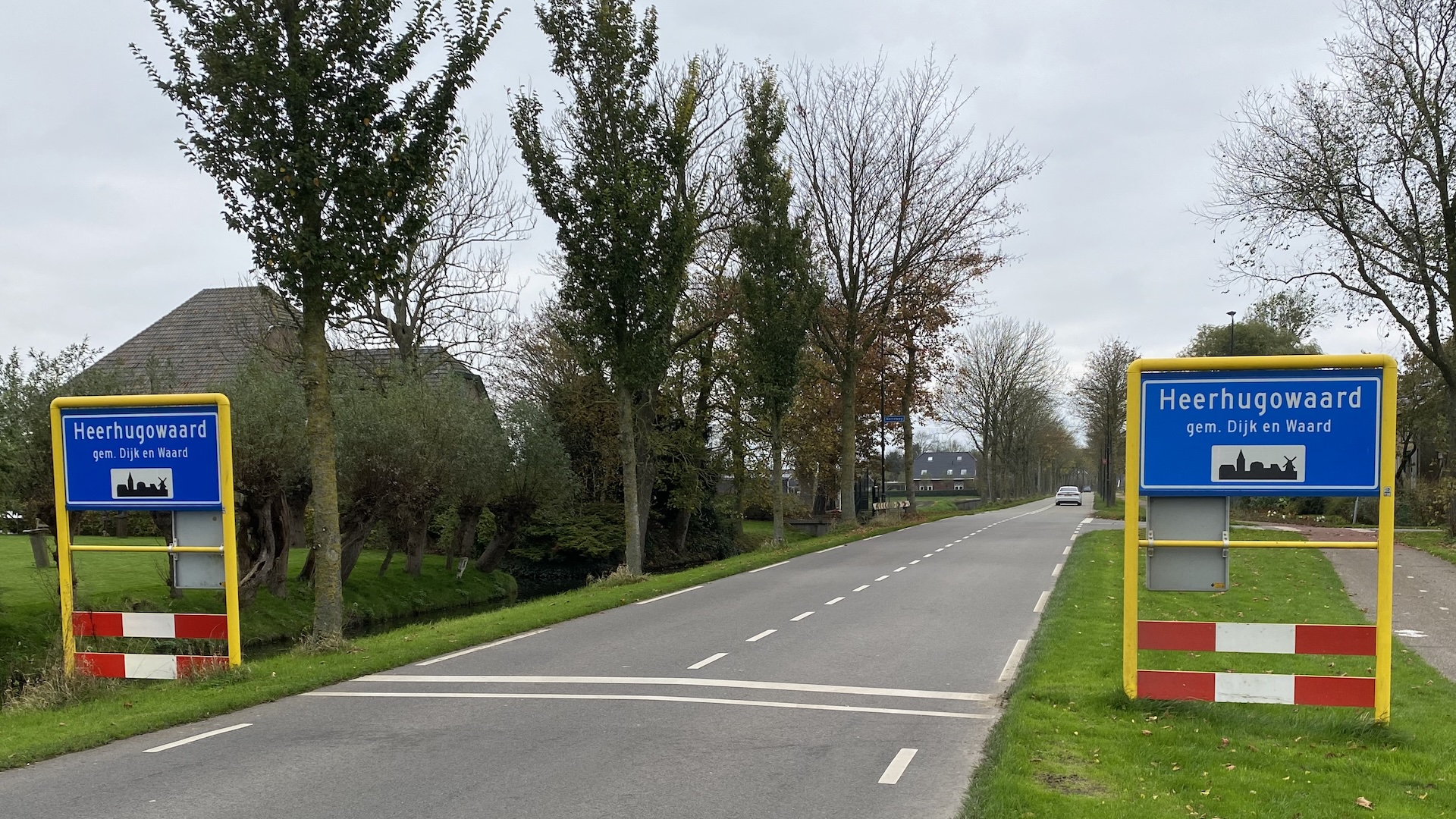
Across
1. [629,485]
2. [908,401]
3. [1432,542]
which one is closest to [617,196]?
[629,485]

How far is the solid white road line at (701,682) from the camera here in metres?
9.02

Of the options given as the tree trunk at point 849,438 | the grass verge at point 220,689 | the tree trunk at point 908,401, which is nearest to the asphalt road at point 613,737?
Answer: the grass verge at point 220,689

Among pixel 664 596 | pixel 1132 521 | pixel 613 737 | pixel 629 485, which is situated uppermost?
pixel 1132 521

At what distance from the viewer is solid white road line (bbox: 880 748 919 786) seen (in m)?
6.37

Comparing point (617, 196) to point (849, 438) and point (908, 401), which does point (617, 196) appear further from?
point (908, 401)

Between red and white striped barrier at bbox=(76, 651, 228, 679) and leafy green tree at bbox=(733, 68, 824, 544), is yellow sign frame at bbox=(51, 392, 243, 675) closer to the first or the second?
red and white striped barrier at bbox=(76, 651, 228, 679)

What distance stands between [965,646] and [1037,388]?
60.1 meters

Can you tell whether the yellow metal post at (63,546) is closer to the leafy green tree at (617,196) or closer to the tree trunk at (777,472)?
the leafy green tree at (617,196)

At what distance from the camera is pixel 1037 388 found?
225ft

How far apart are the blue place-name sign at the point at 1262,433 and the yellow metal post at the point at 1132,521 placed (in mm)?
71

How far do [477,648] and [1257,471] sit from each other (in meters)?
8.77

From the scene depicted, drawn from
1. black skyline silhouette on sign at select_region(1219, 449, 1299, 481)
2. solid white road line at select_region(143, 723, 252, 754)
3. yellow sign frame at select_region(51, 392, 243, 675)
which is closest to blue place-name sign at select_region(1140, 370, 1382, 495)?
black skyline silhouette on sign at select_region(1219, 449, 1299, 481)

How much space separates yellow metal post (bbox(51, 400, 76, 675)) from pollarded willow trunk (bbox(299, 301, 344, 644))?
253cm

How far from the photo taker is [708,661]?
1076 cm
